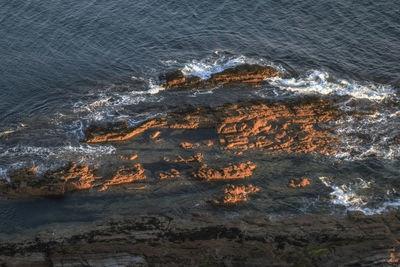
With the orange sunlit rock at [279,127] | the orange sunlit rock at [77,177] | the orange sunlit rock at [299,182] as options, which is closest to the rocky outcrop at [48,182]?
the orange sunlit rock at [77,177]

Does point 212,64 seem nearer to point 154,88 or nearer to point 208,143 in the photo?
point 154,88

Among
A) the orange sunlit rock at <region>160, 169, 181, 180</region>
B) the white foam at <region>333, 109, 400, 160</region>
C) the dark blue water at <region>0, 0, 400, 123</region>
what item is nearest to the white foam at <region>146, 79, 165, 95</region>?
the dark blue water at <region>0, 0, 400, 123</region>

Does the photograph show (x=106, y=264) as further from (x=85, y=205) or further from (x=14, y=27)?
(x=14, y=27)

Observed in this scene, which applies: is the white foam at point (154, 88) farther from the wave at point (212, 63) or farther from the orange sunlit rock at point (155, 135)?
the orange sunlit rock at point (155, 135)

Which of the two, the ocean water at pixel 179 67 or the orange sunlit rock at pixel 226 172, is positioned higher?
the ocean water at pixel 179 67

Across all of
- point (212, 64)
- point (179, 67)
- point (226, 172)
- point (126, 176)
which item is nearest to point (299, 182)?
point (226, 172)

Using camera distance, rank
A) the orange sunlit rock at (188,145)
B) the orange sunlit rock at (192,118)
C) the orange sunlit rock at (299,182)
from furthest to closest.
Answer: the orange sunlit rock at (192,118)
the orange sunlit rock at (188,145)
the orange sunlit rock at (299,182)
